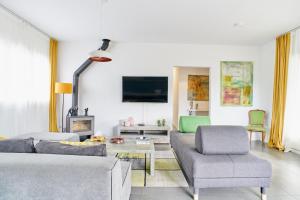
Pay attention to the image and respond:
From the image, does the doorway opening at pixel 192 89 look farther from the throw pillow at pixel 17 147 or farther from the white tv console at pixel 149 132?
the throw pillow at pixel 17 147

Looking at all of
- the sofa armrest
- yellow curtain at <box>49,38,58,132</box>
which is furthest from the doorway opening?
the sofa armrest

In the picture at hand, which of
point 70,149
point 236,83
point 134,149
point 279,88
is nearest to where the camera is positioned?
point 70,149

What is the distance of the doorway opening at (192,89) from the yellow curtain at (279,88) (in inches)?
101

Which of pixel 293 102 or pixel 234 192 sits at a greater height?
pixel 293 102

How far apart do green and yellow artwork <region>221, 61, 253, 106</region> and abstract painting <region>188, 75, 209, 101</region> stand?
65.0 inches

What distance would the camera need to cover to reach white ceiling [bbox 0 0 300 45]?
10.8ft

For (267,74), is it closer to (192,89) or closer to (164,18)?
(192,89)

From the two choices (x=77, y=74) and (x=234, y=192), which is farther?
(x=77, y=74)

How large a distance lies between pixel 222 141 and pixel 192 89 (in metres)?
5.13

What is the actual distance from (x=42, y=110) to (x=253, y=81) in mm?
5595

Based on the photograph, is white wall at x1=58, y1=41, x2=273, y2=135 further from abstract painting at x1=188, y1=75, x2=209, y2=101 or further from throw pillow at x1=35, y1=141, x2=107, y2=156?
throw pillow at x1=35, y1=141, x2=107, y2=156

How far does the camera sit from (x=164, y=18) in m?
3.85

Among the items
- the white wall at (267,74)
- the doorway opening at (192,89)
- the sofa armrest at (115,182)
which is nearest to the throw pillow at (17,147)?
the sofa armrest at (115,182)

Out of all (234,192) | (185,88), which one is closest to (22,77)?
(234,192)
